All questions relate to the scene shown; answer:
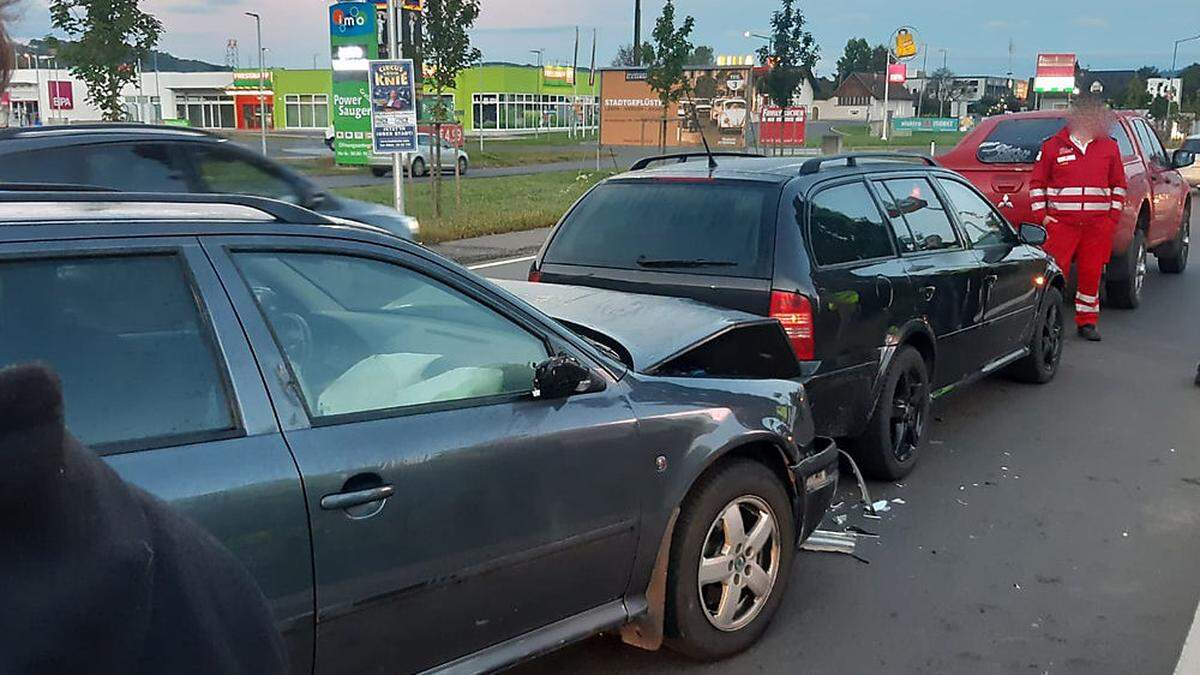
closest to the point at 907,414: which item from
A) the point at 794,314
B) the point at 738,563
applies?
the point at 794,314

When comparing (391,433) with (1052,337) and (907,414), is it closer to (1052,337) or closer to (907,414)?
(907,414)

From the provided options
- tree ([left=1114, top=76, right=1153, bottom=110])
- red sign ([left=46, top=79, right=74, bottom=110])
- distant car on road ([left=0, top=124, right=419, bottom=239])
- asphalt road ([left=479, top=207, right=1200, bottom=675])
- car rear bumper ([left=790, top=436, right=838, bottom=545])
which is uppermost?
tree ([left=1114, top=76, right=1153, bottom=110])

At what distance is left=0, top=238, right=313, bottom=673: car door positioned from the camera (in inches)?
95.4

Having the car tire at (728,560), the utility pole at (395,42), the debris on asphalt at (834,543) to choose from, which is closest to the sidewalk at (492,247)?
the utility pole at (395,42)

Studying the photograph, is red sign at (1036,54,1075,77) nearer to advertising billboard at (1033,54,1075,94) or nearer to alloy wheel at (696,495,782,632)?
advertising billboard at (1033,54,1075,94)

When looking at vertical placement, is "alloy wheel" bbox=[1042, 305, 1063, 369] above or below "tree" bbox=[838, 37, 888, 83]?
below

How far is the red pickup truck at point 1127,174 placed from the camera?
11.1 meters

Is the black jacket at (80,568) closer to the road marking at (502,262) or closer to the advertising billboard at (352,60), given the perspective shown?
the road marking at (502,262)

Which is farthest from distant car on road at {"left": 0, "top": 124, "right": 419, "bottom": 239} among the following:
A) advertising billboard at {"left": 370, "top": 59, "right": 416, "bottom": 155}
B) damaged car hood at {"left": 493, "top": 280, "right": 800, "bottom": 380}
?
advertising billboard at {"left": 370, "top": 59, "right": 416, "bottom": 155}

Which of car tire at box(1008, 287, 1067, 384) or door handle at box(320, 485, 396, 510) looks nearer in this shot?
door handle at box(320, 485, 396, 510)

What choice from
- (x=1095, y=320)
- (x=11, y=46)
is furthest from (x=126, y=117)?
(x=11, y=46)

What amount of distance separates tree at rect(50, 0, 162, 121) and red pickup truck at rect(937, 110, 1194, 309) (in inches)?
426

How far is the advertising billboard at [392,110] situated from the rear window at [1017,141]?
7.51 meters

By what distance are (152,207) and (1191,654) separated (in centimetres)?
381
